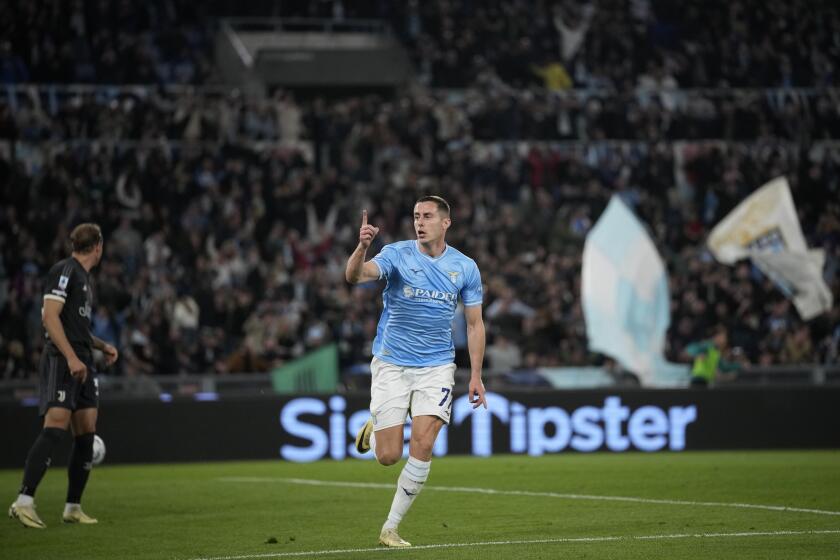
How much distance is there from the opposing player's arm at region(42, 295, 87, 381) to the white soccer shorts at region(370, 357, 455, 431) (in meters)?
2.34

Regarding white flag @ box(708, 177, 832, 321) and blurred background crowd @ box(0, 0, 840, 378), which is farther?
blurred background crowd @ box(0, 0, 840, 378)

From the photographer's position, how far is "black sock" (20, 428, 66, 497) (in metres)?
10.8

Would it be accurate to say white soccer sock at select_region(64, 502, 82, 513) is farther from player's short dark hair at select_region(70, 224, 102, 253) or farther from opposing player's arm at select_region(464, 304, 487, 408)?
opposing player's arm at select_region(464, 304, 487, 408)

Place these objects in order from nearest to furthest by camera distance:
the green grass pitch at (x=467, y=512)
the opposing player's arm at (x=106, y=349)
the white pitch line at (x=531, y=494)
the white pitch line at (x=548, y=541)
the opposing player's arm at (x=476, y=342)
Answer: the white pitch line at (x=548, y=541) < the green grass pitch at (x=467, y=512) < the opposing player's arm at (x=476, y=342) < the opposing player's arm at (x=106, y=349) < the white pitch line at (x=531, y=494)

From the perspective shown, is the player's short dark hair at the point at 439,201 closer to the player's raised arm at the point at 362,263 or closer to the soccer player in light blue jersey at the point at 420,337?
the soccer player in light blue jersey at the point at 420,337

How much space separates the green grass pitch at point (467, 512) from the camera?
30.4 ft

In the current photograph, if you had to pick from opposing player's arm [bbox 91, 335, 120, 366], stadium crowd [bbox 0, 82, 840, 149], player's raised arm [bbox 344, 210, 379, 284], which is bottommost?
opposing player's arm [bbox 91, 335, 120, 366]

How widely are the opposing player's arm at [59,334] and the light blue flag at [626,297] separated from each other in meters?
11.4

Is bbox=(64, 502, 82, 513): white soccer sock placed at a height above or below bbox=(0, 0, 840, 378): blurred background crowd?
A: below

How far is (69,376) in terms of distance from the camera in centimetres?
1084

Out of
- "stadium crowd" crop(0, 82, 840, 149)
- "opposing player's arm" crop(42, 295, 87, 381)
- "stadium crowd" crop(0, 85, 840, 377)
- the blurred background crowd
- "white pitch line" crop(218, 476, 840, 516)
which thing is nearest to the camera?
"opposing player's arm" crop(42, 295, 87, 381)

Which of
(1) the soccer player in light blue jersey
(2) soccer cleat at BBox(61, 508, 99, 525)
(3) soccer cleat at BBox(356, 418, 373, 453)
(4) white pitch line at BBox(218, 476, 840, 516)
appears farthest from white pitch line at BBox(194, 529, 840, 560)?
(2) soccer cleat at BBox(61, 508, 99, 525)

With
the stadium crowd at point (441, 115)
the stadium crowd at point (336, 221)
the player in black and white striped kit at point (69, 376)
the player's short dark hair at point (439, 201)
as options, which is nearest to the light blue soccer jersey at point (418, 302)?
the player's short dark hair at point (439, 201)

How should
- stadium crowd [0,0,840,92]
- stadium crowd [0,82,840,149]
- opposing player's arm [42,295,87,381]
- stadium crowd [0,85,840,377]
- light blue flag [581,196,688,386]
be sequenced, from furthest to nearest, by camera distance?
1. stadium crowd [0,0,840,92]
2. stadium crowd [0,82,840,149]
3. stadium crowd [0,85,840,377]
4. light blue flag [581,196,688,386]
5. opposing player's arm [42,295,87,381]
